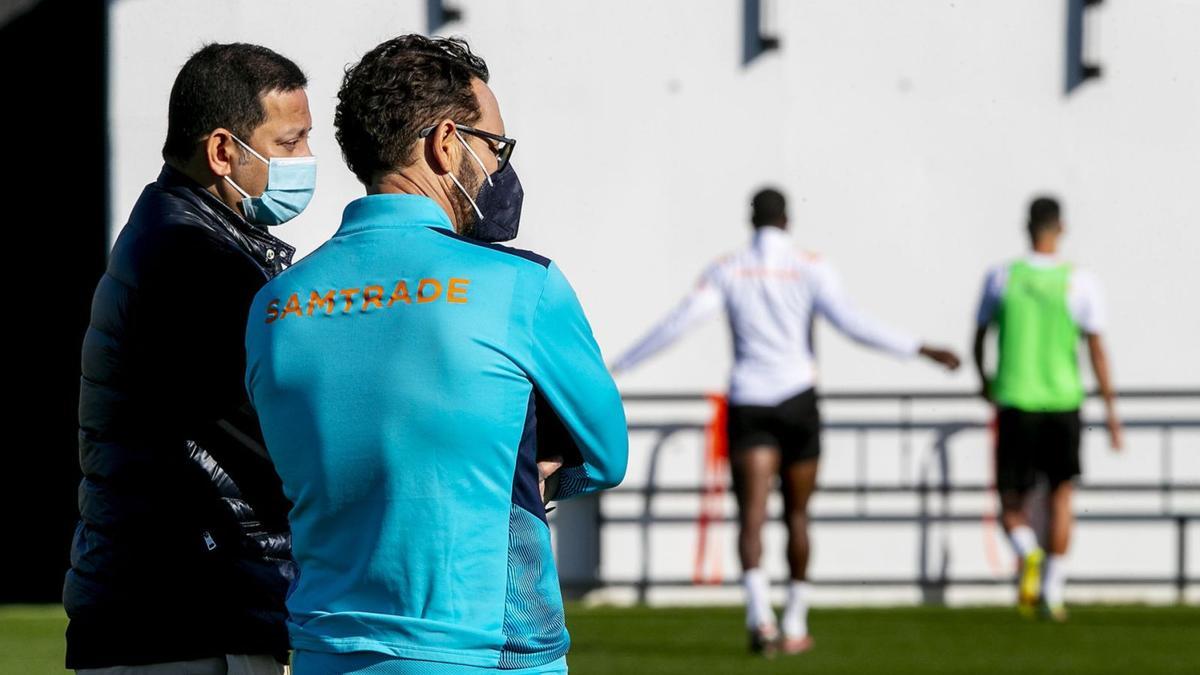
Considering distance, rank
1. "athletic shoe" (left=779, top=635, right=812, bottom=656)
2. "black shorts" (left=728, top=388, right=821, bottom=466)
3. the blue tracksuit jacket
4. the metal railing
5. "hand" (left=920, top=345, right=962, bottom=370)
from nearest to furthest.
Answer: the blue tracksuit jacket → "hand" (left=920, top=345, right=962, bottom=370) → "black shorts" (left=728, top=388, right=821, bottom=466) → "athletic shoe" (left=779, top=635, right=812, bottom=656) → the metal railing

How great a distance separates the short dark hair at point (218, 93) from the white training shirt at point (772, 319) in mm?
5204

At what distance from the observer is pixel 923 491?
1114 centimetres

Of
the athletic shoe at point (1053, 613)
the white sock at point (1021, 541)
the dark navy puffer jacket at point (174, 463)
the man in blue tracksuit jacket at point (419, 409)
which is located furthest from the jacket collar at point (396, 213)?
the athletic shoe at point (1053, 613)

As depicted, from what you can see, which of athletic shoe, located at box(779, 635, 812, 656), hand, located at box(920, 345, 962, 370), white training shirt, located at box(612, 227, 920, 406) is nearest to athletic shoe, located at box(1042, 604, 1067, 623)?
athletic shoe, located at box(779, 635, 812, 656)

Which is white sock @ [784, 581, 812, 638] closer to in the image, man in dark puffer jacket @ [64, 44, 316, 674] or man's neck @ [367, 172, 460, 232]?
man in dark puffer jacket @ [64, 44, 316, 674]

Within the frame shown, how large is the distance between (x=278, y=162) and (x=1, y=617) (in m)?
8.38

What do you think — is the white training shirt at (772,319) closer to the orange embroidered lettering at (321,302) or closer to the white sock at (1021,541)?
the white sock at (1021,541)

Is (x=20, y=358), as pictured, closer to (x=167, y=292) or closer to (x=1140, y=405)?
(x=1140, y=405)

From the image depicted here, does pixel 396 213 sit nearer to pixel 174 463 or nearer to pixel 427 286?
pixel 427 286

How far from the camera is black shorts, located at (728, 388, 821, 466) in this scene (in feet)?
27.2

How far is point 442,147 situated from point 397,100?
0.30 ft

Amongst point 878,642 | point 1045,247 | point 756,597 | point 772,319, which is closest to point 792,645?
point 756,597

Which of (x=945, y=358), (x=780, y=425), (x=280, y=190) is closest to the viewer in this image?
(x=280, y=190)

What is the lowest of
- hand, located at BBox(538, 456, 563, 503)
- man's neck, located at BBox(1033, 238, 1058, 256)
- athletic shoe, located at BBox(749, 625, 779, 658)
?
athletic shoe, located at BBox(749, 625, 779, 658)
